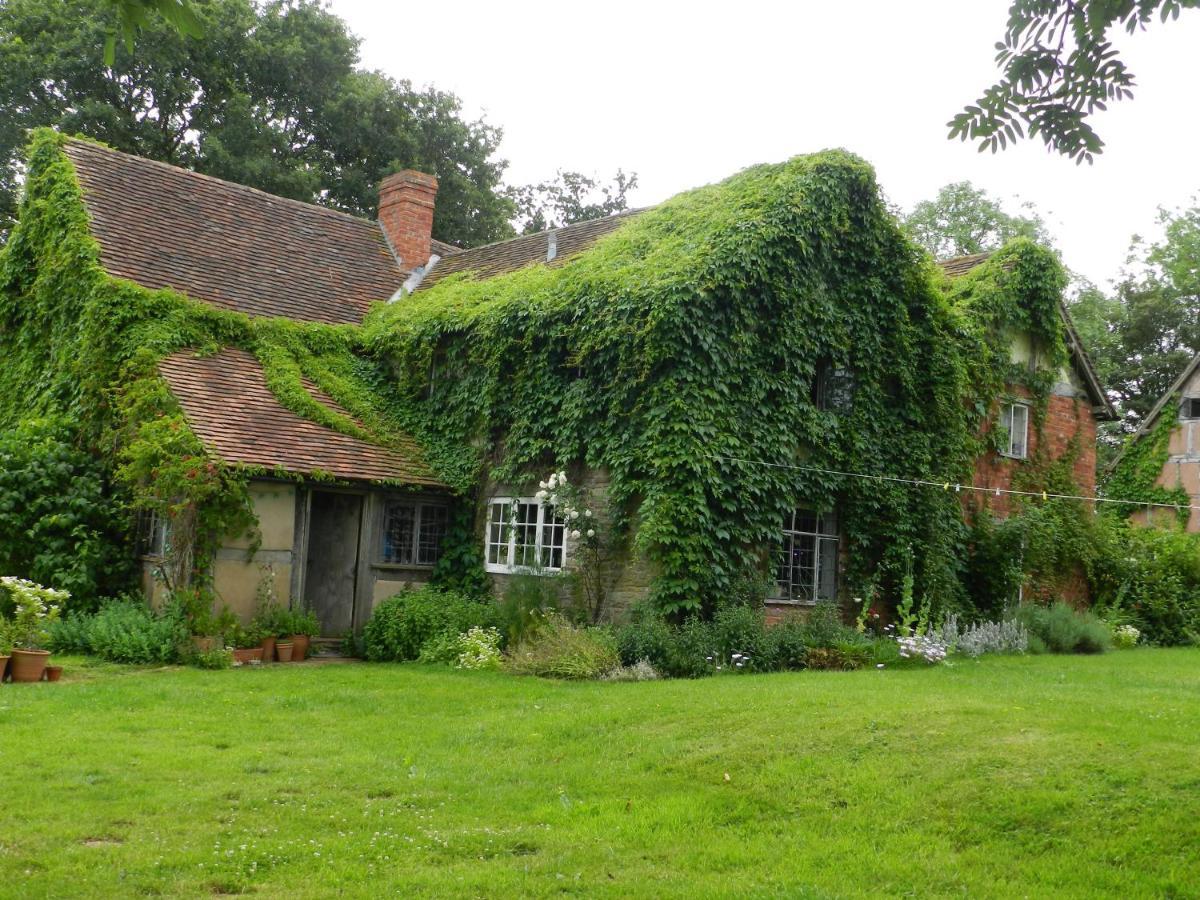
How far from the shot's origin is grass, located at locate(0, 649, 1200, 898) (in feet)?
19.9

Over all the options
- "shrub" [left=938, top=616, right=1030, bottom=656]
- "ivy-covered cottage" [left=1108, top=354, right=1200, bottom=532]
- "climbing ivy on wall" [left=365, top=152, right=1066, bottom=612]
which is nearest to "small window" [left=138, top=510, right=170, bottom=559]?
"climbing ivy on wall" [left=365, top=152, right=1066, bottom=612]

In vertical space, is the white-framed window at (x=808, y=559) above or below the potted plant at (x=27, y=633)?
above

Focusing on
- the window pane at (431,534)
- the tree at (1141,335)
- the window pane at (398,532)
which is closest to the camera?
the window pane at (398,532)

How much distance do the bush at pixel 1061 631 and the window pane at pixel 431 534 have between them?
30.7 ft

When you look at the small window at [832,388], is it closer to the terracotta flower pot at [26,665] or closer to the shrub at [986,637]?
the shrub at [986,637]

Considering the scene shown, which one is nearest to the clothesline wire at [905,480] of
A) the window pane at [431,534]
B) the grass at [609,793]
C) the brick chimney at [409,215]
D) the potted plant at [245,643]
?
the grass at [609,793]

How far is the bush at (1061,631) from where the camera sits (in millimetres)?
17797

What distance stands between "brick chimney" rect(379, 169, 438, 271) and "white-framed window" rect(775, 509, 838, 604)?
1111cm

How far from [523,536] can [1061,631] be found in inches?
339

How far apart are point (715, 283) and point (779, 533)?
11.8 feet

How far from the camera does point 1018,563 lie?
63.2ft

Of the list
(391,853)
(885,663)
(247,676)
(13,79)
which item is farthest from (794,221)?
(13,79)

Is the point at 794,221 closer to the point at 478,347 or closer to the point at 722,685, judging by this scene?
the point at 478,347

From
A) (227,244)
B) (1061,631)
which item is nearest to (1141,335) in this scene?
(1061,631)
